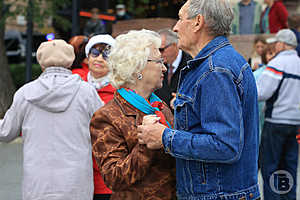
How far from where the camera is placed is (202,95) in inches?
83.1

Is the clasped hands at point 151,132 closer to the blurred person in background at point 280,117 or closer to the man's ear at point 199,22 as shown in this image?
the man's ear at point 199,22

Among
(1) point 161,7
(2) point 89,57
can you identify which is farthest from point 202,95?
(1) point 161,7

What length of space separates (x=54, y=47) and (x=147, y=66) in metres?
1.08

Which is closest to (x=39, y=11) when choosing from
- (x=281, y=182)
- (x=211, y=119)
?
(x=281, y=182)

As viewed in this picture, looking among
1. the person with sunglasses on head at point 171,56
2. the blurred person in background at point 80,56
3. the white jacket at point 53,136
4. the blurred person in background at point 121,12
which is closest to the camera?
the white jacket at point 53,136

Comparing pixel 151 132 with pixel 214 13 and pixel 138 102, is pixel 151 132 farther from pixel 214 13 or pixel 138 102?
pixel 214 13

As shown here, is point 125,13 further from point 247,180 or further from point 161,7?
point 247,180

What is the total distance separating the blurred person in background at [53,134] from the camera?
3273mm

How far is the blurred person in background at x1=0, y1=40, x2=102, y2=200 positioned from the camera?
3.27 meters

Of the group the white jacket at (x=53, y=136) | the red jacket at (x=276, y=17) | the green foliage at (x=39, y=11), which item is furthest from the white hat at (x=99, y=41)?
the red jacket at (x=276, y=17)

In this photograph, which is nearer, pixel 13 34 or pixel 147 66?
pixel 147 66

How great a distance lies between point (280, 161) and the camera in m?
5.58

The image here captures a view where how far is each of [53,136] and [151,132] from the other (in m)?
1.27

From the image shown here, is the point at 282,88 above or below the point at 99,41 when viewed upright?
below
